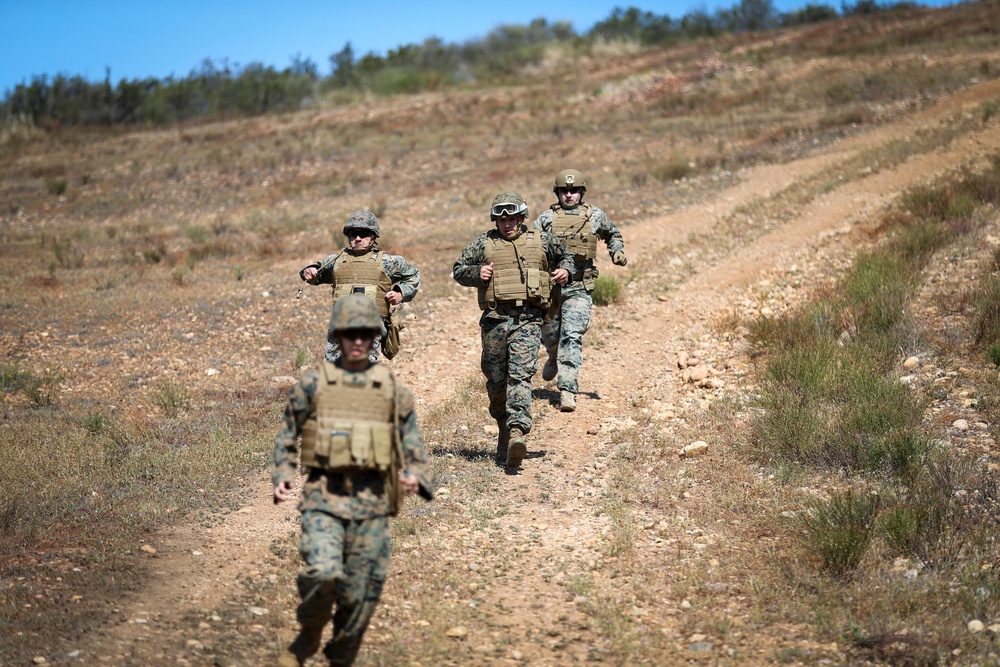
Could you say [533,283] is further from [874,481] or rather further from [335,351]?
[874,481]

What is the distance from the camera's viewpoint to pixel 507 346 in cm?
810

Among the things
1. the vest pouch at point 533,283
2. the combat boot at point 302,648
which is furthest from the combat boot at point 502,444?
the combat boot at point 302,648

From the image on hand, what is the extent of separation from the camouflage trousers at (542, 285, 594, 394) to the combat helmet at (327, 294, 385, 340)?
15.5ft

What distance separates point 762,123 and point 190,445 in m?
21.1

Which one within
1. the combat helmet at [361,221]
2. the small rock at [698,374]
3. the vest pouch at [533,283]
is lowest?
the small rock at [698,374]

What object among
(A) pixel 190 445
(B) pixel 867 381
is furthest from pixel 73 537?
(B) pixel 867 381

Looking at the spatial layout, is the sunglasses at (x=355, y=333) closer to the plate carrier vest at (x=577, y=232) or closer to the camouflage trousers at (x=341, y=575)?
the camouflage trousers at (x=341, y=575)

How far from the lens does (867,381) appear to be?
29.5 ft

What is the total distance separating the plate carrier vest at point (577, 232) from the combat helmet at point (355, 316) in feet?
16.7

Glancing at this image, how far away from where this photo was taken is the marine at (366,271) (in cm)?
761

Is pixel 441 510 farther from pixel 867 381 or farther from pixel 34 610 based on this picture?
pixel 867 381

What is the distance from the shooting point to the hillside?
18.2ft

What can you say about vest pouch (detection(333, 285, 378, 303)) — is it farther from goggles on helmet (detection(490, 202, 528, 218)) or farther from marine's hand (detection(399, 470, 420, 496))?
marine's hand (detection(399, 470, 420, 496))


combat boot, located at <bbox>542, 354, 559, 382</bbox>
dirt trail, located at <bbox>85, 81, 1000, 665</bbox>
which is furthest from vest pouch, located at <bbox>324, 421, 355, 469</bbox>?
combat boot, located at <bbox>542, 354, 559, 382</bbox>
